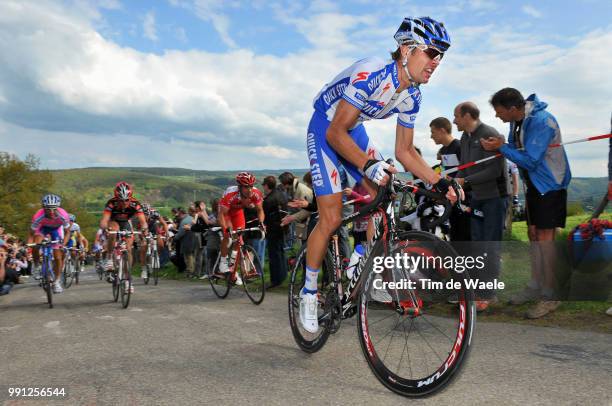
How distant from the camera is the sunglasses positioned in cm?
377

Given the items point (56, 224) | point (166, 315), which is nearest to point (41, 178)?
point (56, 224)

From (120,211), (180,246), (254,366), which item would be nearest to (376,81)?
(254,366)

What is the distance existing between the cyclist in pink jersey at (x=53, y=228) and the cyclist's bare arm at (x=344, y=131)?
9.02m

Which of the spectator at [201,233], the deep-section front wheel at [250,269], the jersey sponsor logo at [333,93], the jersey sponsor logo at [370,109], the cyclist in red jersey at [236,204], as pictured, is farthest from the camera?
the spectator at [201,233]

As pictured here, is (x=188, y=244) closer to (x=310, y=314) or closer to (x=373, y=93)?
(x=310, y=314)

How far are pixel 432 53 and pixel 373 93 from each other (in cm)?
51

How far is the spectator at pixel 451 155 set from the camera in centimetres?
709

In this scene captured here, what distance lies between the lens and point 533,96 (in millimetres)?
6113

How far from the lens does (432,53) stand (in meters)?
3.81

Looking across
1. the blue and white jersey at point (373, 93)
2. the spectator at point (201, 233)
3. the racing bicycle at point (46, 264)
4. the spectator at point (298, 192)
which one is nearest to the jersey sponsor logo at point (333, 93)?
the blue and white jersey at point (373, 93)

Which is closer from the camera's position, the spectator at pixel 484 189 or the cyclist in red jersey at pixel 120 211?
the spectator at pixel 484 189

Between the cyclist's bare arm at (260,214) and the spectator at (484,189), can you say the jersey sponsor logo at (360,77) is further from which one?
the cyclist's bare arm at (260,214)

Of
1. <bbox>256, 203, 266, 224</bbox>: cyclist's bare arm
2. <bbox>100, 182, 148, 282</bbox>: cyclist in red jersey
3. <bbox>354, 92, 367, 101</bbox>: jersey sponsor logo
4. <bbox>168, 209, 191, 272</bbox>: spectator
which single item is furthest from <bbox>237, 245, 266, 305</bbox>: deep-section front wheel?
<bbox>168, 209, 191, 272</bbox>: spectator

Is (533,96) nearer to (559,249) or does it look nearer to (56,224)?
(559,249)
